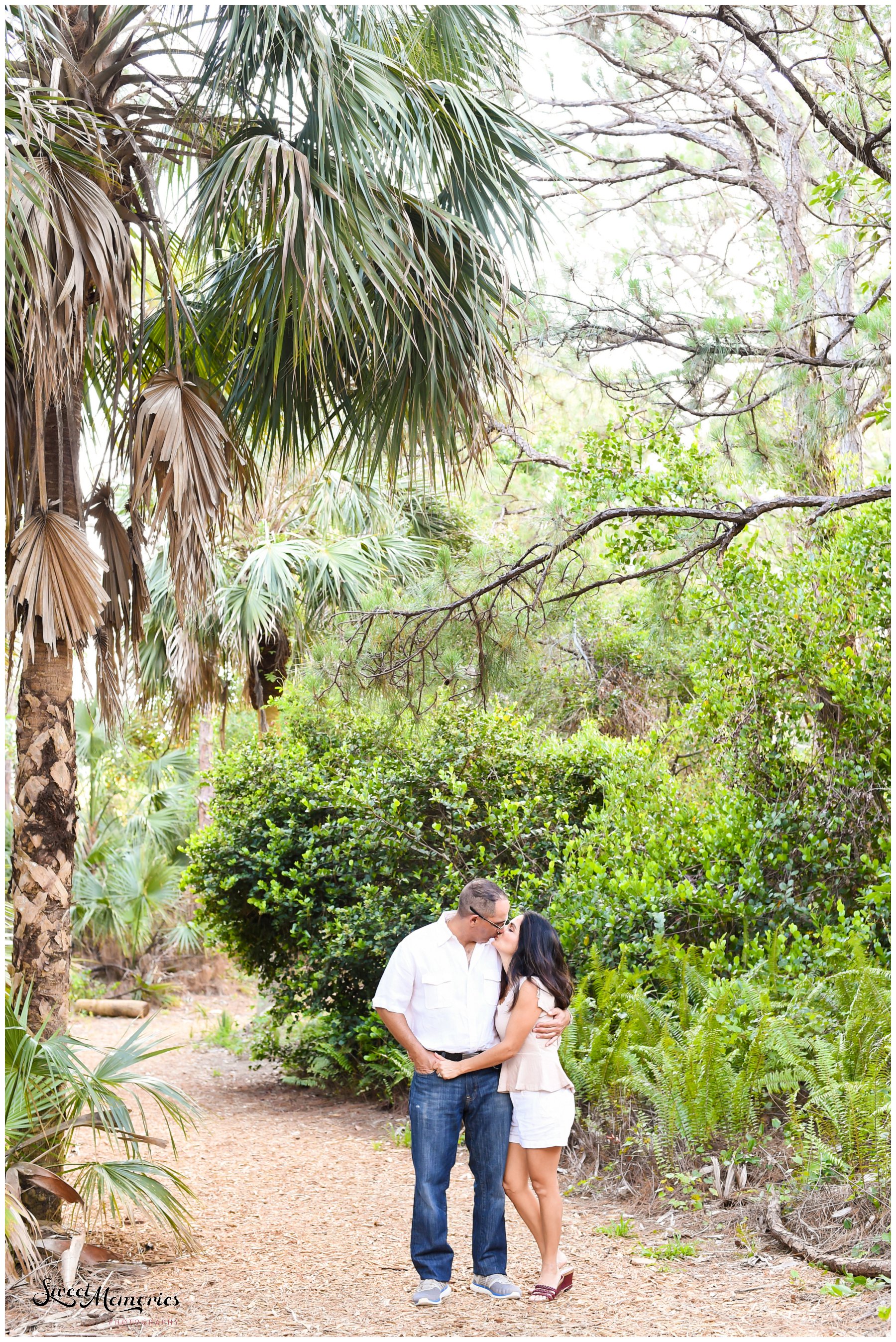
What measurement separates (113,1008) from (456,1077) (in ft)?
33.9

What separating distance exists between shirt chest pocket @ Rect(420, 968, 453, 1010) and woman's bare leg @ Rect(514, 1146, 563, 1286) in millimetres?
684

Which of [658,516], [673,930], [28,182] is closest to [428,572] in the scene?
[658,516]

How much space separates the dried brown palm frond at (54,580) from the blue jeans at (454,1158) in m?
2.43

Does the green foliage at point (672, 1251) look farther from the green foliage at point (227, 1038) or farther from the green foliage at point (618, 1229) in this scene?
the green foliage at point (227, 1038)

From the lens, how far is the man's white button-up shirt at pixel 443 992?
4.06 meters

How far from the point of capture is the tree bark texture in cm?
475

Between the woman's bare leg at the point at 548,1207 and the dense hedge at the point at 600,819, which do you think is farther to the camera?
the dense hedge at the point at 600,819

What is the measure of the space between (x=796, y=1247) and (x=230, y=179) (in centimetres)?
507

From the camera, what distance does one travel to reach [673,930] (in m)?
6.76

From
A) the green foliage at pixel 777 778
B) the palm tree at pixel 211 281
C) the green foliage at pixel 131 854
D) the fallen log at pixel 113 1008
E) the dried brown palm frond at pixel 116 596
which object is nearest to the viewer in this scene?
the palm tree at pixel 211 281

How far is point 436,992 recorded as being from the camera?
4.05 meters

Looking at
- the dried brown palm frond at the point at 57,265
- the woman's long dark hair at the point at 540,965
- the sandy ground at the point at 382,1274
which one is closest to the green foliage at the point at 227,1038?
the sandy ground at the point at 382,1274

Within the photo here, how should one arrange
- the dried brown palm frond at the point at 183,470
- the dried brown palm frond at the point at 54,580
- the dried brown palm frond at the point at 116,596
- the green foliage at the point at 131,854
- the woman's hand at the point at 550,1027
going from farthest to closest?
the green foliage at the point at 131,854, the dried brown palm frond at the point at 116,596, the dried brown palm frond at the point at 183,470, the dried brown palm frond at the point at 54,580, the woman's hand at the point at 550,1027

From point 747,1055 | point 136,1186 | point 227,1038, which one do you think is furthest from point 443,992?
point 227,1038
